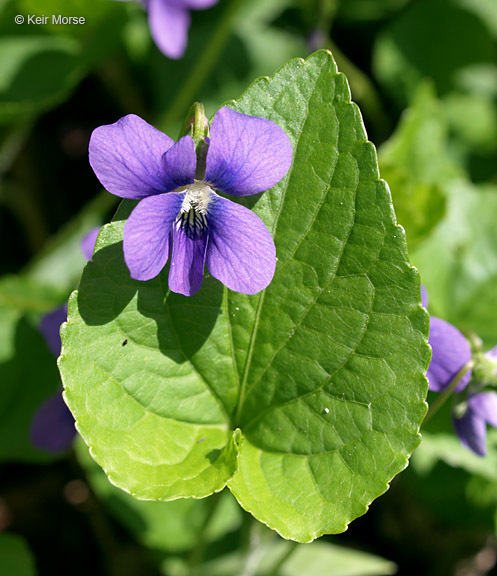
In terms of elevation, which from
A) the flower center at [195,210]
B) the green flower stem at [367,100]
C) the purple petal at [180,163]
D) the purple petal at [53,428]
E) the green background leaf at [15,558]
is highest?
the purple petal at [180,163]

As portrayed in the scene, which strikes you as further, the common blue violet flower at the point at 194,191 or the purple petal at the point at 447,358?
the purple petal at the point at 447,358

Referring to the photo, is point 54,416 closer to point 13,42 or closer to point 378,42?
point 13,42

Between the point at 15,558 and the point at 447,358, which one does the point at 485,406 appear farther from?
the point at 15,558

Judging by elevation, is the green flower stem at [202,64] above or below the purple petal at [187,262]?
below

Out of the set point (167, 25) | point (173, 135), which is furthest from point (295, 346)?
point (173, 135)

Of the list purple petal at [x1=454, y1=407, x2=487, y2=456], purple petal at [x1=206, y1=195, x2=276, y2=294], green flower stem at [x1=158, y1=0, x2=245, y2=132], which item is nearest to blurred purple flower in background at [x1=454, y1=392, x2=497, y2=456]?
purple petal at [x1=454, y1=407, x2=487, y2=456]

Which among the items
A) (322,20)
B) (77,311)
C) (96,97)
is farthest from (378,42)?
(77,311)

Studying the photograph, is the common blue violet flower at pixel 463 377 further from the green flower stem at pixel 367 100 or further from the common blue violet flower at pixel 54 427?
the green flower stem at pixel 367 100

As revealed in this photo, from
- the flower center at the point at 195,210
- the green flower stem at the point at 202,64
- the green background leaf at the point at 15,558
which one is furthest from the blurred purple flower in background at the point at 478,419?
the green flower stem at the point at 202,64
